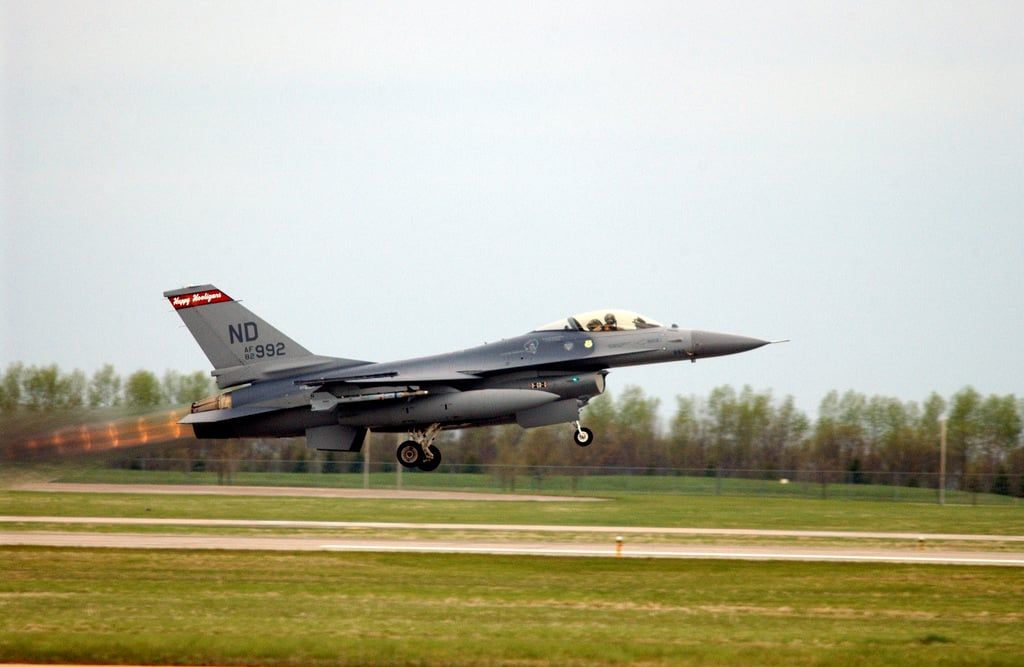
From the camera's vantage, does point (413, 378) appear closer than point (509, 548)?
No

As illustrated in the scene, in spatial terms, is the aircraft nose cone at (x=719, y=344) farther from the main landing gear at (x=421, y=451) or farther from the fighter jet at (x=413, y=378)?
the main landing gear at (x=421, y=451)

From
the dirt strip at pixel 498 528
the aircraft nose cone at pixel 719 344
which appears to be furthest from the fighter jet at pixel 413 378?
the dirt strip at pixel 498 528

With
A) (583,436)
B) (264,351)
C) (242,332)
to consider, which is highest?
(242,332)

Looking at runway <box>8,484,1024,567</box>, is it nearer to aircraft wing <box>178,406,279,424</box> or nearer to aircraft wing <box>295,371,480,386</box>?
aircraft wing <box>178,406,279,424</box>

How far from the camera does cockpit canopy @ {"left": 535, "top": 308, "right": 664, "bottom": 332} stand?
36.1 meters

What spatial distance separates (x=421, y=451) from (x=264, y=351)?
5.13 meters

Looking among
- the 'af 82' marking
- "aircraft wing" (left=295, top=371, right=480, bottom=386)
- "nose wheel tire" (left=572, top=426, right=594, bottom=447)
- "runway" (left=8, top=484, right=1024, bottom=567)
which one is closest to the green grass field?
"runway" (left=8, top=484, right=1024, bottom=567)

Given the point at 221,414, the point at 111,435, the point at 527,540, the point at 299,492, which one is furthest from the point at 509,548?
the point at 299,492

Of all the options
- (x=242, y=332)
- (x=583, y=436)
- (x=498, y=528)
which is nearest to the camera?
(x=583, y=436)

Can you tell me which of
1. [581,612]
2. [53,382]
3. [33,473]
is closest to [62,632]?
[581,612]

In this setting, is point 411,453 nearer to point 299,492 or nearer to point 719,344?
point 719,344

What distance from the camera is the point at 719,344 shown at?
117ft

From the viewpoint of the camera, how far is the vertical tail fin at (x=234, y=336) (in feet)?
127

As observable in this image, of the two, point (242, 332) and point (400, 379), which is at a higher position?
point (242, 332)
